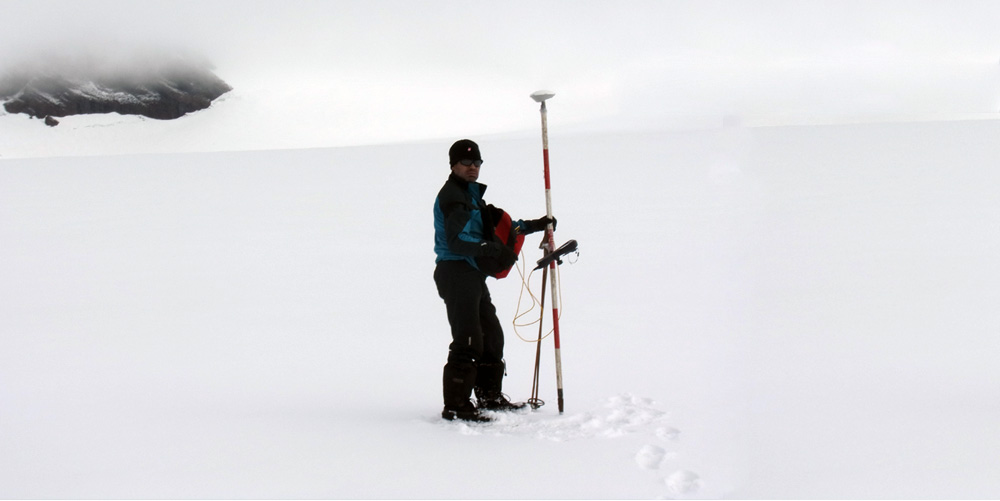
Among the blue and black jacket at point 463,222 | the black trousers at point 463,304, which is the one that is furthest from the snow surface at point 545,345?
the blue and black jacket at point 463,222

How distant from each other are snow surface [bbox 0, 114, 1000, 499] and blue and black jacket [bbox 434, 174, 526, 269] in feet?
3.26

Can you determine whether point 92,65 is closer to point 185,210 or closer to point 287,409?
point 185,210

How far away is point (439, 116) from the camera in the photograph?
308 ft

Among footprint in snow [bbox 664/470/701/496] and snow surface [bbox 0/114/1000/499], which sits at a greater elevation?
snow surface [bbox 0/114/1000/499]

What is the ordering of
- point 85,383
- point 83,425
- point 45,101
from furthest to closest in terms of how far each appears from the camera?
point 45,101, point 85,383, point 83,425

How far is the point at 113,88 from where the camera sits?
352ft

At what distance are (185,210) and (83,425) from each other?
42.8ft

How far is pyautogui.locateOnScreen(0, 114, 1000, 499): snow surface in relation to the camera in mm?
3572

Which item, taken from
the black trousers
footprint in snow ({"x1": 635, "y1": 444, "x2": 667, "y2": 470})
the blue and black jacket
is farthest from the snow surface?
the blue and black jacket

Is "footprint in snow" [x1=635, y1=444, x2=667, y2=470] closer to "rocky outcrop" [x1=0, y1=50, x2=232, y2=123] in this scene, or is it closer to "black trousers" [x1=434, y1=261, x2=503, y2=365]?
"black trousers" [x1=434, y1=261, x2=503, y2=365]

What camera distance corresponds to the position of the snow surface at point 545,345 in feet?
11.7

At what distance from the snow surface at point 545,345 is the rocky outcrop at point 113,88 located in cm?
9581

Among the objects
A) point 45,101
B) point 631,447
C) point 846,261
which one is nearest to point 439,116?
point 45,101

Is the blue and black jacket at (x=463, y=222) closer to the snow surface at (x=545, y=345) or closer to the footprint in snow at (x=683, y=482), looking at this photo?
the snow surface at (x=545, y=345)
